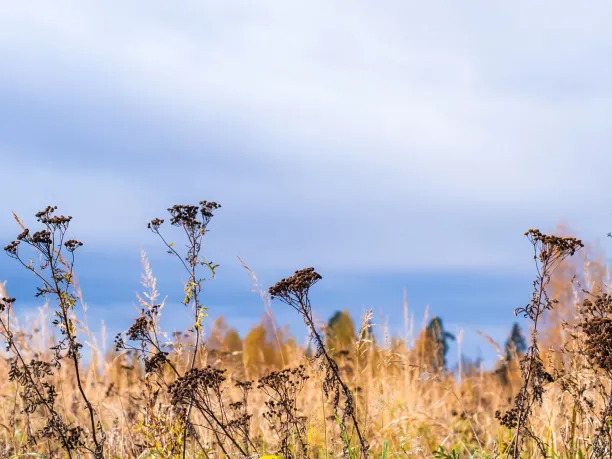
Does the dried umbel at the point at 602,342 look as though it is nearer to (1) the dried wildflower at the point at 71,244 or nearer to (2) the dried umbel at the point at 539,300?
(2) the dried umbel at the point at 539,300

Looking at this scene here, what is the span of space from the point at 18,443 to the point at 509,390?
8.70 m

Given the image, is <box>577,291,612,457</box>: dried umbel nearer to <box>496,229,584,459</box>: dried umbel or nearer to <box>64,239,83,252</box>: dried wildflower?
<box>496,229,584,459</box>: dried umbel

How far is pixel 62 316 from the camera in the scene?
4566 millimetres

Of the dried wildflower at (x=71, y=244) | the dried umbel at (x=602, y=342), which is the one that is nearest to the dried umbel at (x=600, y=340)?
the dried umbel at (x=602, y=342)

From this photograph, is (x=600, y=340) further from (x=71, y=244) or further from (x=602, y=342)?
(x=71, y=244)

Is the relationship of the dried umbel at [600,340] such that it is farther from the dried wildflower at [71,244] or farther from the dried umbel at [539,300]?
the dried wildflower at [71,244]

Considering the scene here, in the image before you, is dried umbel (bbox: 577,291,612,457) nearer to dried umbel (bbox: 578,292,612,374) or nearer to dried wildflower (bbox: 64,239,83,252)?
dried umbel (bbox: 578,292,612,374)

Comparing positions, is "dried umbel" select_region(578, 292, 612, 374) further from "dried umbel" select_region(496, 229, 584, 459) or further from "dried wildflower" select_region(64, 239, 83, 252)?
"dried wildflower" select_region(64, 239, 83, 252)

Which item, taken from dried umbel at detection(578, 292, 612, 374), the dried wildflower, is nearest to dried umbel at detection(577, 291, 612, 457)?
dried umbel at detection(578, 292, 612, 374)

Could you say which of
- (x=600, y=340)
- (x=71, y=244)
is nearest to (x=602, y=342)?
(x=600, y=340)

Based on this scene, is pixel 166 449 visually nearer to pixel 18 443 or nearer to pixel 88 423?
pixel 18 443

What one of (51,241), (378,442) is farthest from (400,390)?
(51,241)

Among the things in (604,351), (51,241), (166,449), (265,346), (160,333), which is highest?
(265,346)

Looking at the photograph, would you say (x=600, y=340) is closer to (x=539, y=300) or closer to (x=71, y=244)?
(x=539, y=300)
